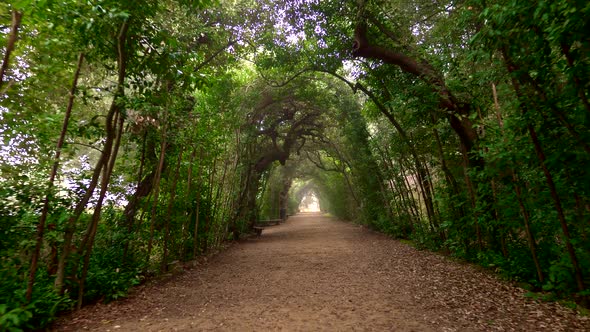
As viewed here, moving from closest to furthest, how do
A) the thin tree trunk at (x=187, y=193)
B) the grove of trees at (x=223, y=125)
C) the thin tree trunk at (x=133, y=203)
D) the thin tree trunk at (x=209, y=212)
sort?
the grove of trees at (x=223, y=125)
the thin tree trunk at (x=133, y=203)
the thin tree trunk at (x=187, y=193)
the thin tree trunk at (x=209, y=212)

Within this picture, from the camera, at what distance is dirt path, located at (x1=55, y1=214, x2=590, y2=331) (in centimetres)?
313

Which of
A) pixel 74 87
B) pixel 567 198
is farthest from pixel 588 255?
pixel 74 87

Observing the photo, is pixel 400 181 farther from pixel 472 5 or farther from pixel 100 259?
pixel 100 259

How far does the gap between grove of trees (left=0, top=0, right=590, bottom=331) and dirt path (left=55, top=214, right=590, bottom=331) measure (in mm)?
415

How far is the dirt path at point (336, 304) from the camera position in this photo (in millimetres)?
3127

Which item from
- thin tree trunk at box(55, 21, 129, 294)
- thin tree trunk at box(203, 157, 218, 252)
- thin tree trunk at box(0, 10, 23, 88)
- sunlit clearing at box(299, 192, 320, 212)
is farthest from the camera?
sunlit clearing at box(299, 192, 320, 212)

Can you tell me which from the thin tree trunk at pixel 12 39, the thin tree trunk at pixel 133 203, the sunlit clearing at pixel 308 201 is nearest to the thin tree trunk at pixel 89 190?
the thin tree trunk at pixel 12 39

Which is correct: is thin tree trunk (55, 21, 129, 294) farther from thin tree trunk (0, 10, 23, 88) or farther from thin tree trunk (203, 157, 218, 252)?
thin tree trunk (203, 157, 218, 252)

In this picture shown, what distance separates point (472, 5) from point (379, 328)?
384cm

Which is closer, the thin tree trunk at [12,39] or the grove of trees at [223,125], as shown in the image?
the thin tree trunk at [12,39]

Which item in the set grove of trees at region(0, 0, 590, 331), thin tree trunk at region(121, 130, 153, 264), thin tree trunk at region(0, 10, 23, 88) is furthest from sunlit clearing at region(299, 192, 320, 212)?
thin tree trunk at region(0, 10, 23, 88)

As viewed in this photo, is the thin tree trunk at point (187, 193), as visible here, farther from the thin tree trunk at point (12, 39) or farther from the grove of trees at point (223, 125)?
the thin tree trunk at point (12, 39)

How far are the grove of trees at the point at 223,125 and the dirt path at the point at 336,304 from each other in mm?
415

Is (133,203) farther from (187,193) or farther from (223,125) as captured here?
(223,125)
